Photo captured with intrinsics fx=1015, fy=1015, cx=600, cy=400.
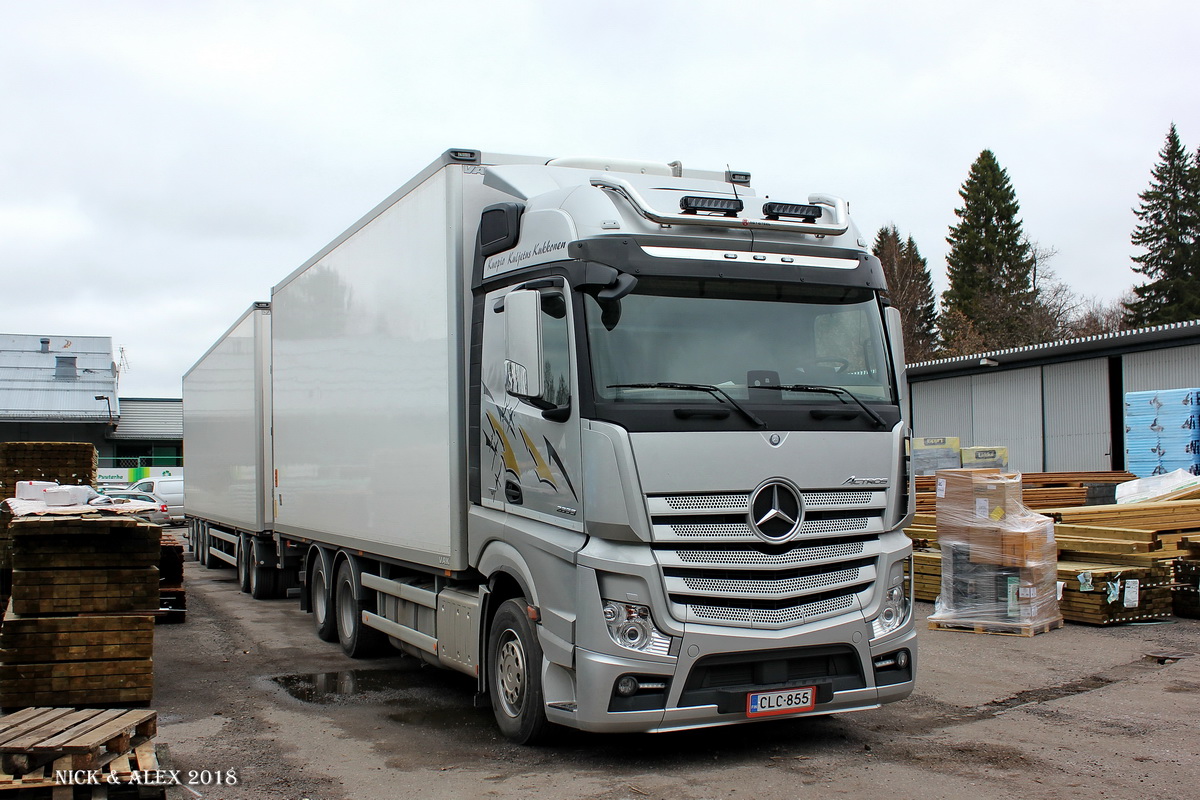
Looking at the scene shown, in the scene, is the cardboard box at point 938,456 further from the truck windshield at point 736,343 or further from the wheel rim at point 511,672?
the wheel rim at point 511,672

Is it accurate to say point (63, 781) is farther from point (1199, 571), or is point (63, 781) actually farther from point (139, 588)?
point (1199, 571)

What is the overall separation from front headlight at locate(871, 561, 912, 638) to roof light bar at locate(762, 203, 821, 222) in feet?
7.57

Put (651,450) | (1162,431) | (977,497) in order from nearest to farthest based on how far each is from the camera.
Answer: (651,450), (977,497), (1162,431)

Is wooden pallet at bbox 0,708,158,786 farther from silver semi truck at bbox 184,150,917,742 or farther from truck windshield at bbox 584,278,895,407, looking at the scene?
truck windshield at bbox 584,278,895,407

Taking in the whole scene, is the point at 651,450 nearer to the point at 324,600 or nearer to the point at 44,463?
the point at 324,600

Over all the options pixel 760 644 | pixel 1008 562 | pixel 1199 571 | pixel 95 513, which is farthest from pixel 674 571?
pixel 1199 571

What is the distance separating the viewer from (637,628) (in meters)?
5.67

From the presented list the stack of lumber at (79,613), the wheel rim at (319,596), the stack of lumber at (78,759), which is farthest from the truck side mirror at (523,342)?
the wheel rim at (319,596)

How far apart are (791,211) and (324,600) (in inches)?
273

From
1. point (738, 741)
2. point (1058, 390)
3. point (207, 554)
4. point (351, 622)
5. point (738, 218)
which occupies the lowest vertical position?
point (207, 554)

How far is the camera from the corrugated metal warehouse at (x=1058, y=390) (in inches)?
840

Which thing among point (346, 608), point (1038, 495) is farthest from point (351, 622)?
point (1038, 495)

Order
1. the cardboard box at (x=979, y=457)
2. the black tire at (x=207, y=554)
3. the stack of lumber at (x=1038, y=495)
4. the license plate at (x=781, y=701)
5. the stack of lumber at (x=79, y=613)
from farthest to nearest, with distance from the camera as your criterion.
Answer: the black tire at (x=207, y=554)
the cardboard box at (x=979, y=457)
the stack of lumber at (x=1038, y=495)
the stack of lumber at (x=79, y=613)
the license plate at (x=781, y=701)

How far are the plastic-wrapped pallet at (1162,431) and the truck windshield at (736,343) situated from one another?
597 inches
